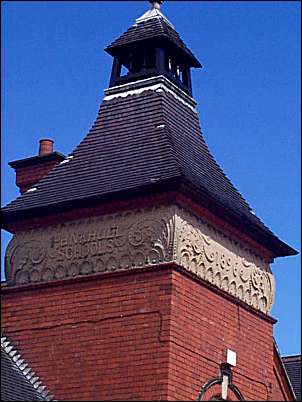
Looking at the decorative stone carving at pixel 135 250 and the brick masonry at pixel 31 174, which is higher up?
the brick masonry at pixel 31 174

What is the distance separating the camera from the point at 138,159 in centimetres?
2127

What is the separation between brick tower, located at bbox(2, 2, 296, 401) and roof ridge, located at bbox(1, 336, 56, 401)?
119 mm

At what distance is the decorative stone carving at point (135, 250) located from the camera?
19891 millimetres

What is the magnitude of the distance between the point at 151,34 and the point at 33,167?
13.3 feet

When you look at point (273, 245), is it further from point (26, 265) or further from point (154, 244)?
point (26, 265)

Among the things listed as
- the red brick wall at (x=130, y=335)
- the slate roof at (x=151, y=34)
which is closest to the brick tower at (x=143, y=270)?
the red brick wall at (x=130, y=335)

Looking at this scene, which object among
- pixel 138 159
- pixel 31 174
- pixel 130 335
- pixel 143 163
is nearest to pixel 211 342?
pixel 130 335

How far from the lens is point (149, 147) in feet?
70.4

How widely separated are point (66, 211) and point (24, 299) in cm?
190

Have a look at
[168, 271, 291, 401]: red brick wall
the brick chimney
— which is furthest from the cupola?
[168, 271, 291, 401]: red brick wall

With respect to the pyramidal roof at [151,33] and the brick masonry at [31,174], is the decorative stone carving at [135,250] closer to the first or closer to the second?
the brick masonry at [31,174]

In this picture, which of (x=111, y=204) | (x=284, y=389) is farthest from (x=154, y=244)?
(x=284, y=389)

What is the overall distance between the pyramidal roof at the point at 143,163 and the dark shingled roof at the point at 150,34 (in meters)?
0.06

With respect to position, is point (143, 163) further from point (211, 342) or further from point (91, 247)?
point (211, 342)
